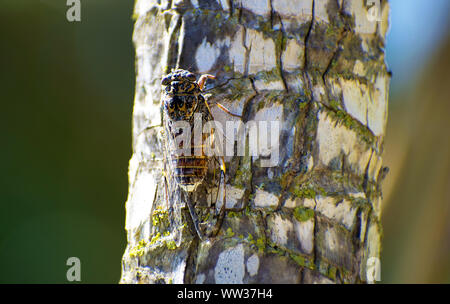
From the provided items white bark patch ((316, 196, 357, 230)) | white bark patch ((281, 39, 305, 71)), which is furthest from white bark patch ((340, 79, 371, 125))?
white bark patch ((316, 196, 357, 230))

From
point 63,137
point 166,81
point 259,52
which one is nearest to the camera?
point 259,52

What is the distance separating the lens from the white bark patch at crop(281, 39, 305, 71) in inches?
57.6

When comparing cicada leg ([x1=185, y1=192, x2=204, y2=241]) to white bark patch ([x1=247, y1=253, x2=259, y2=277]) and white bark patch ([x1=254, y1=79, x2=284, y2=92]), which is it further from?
white bark patch ([x1=254, y1=79, x2=284, y2=92])

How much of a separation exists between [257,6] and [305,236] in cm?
78

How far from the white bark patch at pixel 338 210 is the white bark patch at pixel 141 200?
1.91ft

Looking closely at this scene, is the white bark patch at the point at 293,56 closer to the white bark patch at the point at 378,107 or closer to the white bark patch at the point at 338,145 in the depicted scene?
the white bark patch at the point at 338,145

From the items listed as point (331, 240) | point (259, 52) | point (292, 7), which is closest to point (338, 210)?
point (331, 240)

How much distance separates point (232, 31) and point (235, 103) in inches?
9.4

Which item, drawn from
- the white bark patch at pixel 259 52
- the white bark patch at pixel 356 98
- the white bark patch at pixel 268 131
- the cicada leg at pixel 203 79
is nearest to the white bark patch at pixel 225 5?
the white bark patch at pixel 259 52

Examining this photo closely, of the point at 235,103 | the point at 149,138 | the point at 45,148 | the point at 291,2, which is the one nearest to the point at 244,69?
the point at 235,103

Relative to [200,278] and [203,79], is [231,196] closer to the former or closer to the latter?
[200,278]

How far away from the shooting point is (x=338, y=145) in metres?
1.50

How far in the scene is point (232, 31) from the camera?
1451 millimetres

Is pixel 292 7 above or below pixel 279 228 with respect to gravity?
above
